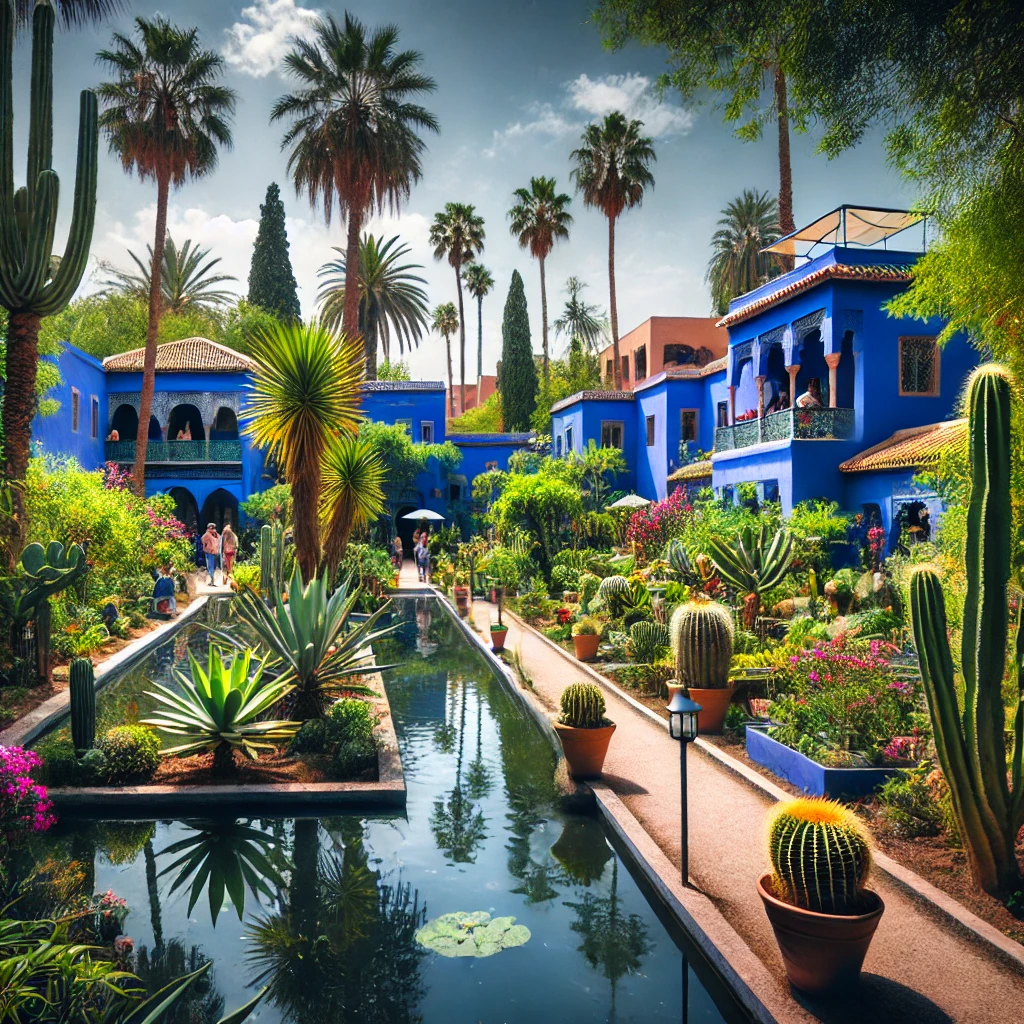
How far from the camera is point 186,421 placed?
113ft

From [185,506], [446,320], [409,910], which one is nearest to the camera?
[409,910]

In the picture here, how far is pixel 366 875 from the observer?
6188 mm

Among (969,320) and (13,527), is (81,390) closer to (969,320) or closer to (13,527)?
(13,527)

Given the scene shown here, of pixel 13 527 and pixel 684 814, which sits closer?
pixel 684 814

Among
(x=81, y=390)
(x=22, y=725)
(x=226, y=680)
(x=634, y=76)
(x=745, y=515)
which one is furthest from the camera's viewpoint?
(x=81, y=390)

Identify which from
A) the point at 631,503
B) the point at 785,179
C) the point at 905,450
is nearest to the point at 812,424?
the point at 905,450

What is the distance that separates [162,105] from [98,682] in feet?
64.3

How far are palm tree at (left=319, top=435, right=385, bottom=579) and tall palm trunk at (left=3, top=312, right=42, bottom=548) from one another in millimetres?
4054

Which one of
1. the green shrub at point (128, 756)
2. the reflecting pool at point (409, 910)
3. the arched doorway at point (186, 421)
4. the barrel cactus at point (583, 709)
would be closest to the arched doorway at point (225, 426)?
the arched doorway at point (186, 421)

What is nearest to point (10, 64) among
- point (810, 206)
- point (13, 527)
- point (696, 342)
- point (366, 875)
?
point (13, 527)

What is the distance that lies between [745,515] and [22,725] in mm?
13769

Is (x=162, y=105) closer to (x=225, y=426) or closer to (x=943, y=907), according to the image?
(x=225, y=426)

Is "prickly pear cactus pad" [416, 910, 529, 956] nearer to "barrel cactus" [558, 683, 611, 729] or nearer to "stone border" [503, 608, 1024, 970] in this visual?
"stone border" [503, 608, 1024, 970]

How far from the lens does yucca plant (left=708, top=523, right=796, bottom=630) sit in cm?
1267
